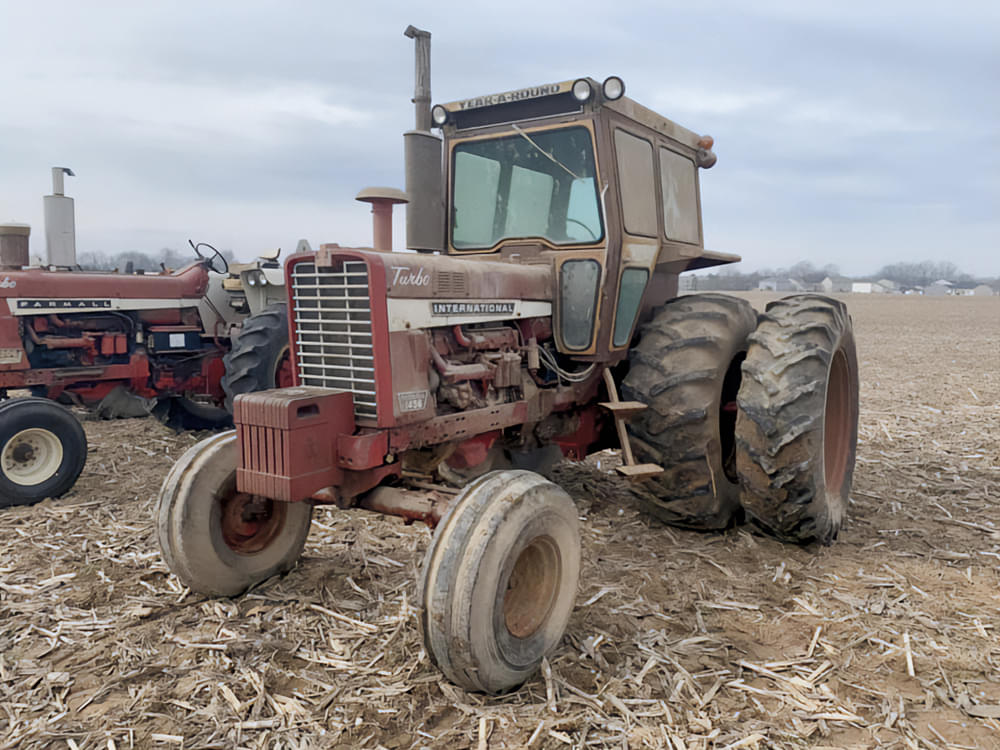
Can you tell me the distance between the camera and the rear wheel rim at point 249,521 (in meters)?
3.94

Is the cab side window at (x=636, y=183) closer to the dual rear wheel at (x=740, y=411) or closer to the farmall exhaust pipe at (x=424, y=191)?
the dual rear wheel at (x=740, y=411)

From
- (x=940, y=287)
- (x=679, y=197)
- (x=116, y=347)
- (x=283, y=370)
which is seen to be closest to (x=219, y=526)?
(x=283, y=370)

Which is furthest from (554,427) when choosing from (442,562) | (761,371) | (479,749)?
(479,749)

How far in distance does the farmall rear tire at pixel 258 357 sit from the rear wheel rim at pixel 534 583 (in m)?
4.28

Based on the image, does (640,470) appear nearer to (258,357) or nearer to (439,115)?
(439,115)

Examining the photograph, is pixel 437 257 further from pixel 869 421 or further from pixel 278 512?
pixel 869 421

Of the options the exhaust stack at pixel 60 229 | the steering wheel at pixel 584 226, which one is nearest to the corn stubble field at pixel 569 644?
the steering wheel at pixel 584 226

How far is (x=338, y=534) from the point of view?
16.0 ft

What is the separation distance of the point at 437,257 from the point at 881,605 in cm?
285

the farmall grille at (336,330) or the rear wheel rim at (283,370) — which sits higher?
the farmall grille at (336,330)

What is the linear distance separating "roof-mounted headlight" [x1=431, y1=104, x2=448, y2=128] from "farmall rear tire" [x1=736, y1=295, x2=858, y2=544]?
2.40 metres

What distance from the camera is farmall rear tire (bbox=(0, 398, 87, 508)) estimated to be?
18.4 feet

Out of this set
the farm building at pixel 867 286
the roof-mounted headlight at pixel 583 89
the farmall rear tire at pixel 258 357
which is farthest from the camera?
the farm building at pixel 867 286

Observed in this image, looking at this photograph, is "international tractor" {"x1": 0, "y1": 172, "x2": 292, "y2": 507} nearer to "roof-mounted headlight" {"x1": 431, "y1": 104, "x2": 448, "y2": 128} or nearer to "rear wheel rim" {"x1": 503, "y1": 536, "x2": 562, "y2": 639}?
"roof-mounted headlight" {"x1": 431, "y1": 104, "x2": 448, "y2": 128}
